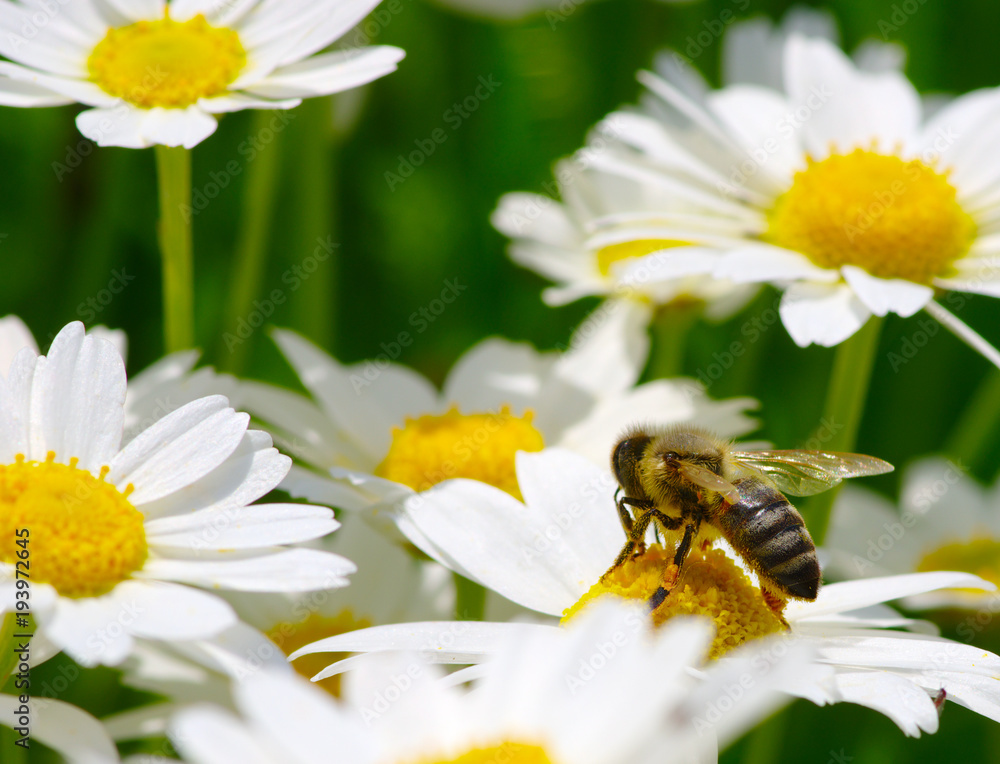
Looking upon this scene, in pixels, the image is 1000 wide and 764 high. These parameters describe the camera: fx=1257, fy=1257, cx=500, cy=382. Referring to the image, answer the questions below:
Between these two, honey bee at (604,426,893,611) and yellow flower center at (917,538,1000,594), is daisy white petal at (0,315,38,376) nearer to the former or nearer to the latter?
honey bee at (604,426,893,611)

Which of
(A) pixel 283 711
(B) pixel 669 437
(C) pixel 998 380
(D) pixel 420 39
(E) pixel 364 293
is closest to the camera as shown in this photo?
(A) pixel 283 711

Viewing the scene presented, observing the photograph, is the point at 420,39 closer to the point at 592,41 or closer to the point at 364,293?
the point at 592,41

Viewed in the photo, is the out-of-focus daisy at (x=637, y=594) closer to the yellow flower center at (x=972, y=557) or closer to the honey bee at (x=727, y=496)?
the honey bee at (x=727, y=496)

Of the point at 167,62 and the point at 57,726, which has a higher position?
the point at 167,62

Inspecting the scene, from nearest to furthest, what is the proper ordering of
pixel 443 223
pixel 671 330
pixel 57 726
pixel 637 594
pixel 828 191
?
pixel 57 726 → pixel 637 594 → pixel 828 191 → pixel 671 330 → pixel 443 223

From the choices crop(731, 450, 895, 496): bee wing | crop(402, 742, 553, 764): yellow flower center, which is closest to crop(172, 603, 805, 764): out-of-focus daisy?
crop(402, 742, 553, 764): yellow flower center

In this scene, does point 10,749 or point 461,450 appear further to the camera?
point 461,450

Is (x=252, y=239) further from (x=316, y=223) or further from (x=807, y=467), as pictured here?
(x=807, y=467)

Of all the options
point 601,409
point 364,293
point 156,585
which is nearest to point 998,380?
point 601,409

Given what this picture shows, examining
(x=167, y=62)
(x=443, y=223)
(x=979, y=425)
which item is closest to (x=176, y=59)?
(x=167, y=62)
